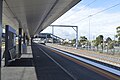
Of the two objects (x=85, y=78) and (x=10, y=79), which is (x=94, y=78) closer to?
(x=85, y=78)

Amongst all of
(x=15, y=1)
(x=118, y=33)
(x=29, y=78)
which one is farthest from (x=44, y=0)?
(x=118, y=33)

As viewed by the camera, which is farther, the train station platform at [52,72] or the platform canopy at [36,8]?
the platform canopy at [36,8]

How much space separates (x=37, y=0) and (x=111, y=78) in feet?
18.6

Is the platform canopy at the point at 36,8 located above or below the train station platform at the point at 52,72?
above

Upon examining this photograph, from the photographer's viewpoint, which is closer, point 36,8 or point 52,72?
point 52,72

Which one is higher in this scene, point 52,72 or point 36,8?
point 36,8

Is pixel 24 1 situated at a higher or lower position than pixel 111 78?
higher

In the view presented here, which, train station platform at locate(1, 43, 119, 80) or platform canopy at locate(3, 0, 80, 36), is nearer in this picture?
train station platform at locate(1, 43, 119, 80)

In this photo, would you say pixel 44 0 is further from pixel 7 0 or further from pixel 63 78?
pixel 63 78

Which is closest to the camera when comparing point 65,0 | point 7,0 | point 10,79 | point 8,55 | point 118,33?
point 10,79

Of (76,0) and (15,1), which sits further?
(76,0)

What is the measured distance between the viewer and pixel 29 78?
1322 centimetres

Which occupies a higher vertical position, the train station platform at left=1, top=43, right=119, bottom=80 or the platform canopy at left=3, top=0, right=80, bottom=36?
the platform canopy at left=3, top=0, right=80, bottom=36

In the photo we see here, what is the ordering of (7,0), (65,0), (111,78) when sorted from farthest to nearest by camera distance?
(65,0)
(7,0)
(111,78)
